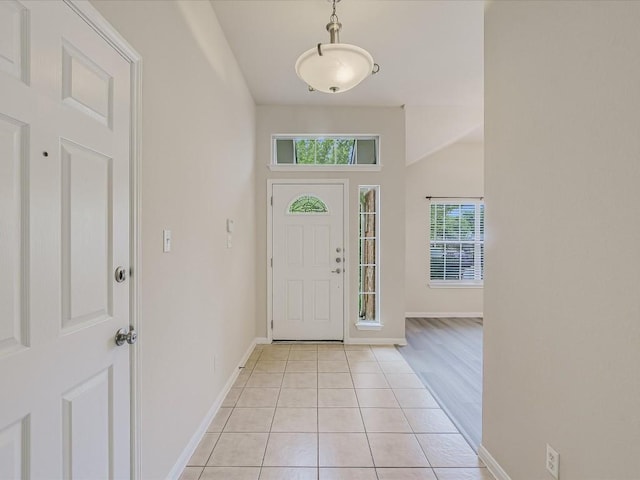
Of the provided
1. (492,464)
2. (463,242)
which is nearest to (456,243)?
(463,242)

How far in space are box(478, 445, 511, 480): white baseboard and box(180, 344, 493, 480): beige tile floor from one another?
35 millimetres

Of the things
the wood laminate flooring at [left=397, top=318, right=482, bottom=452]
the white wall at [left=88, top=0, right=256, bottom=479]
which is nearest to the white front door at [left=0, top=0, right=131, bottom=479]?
the white wall at [left=88, top=0, right=256, bottom=479]

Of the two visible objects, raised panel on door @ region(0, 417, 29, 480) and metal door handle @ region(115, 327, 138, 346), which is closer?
raised panel on door @ region(0, 417, 29, 480)

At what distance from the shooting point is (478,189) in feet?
17.5

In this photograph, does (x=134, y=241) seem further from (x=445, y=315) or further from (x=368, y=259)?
(x=445, y=315)

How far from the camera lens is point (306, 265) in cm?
385

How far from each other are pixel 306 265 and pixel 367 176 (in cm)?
128

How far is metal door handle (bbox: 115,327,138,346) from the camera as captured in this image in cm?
119

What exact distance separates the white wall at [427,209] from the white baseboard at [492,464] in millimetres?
3517

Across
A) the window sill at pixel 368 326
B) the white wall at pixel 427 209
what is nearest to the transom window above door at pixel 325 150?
the white wall at pixel 427 209

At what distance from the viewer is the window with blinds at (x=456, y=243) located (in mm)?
5363

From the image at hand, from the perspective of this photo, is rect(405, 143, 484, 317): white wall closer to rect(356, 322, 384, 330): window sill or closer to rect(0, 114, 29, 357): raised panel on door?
rect(356, 322, 384, 330): window sill

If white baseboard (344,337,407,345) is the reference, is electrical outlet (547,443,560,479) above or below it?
above

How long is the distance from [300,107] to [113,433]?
138 inches
